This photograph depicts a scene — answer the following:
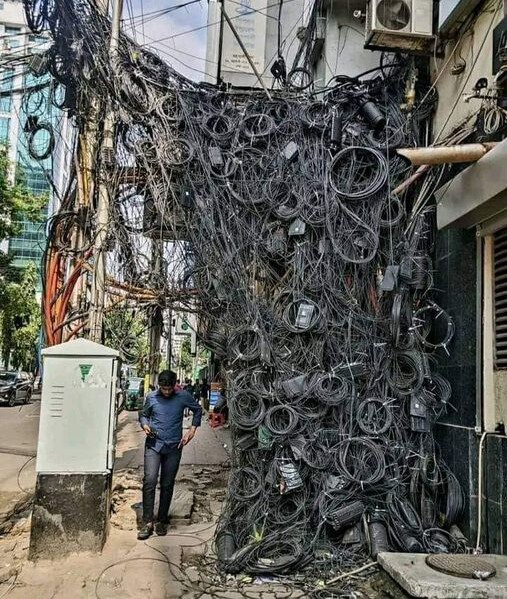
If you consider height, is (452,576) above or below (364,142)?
below

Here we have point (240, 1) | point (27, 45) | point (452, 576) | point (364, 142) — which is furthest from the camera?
point (240, 1)

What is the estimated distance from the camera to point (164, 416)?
5.88 meters

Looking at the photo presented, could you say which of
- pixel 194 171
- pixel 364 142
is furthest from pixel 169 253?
pixel 364 142

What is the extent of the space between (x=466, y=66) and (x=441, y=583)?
4.94 m

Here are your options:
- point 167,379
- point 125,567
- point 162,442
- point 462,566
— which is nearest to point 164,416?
point 162,442

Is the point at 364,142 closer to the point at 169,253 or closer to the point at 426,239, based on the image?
the point at 426,239

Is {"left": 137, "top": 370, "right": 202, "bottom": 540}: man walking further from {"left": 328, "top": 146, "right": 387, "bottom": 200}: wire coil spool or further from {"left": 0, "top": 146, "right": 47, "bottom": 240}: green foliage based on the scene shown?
{"left": 0, "top": 146, "right": 47, "bottom": 240}: green foliage

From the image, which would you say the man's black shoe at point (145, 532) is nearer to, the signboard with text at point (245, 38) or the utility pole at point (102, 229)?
the utility pole at point (102, 229)

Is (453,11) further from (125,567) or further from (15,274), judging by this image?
(15,274)

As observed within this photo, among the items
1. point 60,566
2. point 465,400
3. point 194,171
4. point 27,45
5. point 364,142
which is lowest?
point 60,566

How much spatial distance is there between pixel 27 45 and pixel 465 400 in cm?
685

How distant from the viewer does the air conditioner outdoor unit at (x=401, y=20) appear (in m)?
5.76

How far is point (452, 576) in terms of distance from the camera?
3436 mm

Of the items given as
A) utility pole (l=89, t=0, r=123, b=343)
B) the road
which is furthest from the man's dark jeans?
the road
